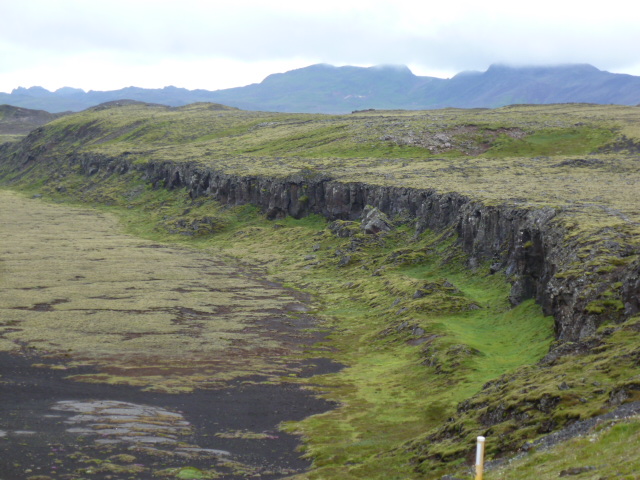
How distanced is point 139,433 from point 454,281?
47789 mm

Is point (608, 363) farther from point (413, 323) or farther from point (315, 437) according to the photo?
point (413, 323)

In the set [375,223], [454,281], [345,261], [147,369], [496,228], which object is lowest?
[147,369]

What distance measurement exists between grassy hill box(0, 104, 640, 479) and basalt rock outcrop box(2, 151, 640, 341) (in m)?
0.25

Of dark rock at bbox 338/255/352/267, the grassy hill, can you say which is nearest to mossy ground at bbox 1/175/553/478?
the grassy hill

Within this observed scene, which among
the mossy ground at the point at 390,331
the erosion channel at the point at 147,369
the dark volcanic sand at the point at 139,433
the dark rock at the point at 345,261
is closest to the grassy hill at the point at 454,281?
the mossy ground at the point at 390,331

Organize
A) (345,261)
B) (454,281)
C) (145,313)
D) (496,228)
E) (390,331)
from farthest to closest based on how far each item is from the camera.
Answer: (345,261)
(454,281)
(496,228)
(145,313)
(390,331)

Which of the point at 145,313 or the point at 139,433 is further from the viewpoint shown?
the point at 145,313

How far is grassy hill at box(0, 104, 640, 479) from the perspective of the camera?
3325cm

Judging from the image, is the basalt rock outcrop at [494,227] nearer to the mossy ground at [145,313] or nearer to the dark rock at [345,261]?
the dark rock at [345,261]

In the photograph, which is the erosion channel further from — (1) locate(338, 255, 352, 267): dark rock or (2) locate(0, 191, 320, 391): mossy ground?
(1) locate(338, 255, 352, 267): dark rock

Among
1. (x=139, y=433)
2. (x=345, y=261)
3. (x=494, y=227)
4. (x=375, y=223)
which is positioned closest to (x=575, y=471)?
(x=139, y=433)

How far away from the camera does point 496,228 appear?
7825 cm

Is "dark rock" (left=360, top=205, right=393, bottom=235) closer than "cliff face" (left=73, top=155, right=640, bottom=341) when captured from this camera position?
No

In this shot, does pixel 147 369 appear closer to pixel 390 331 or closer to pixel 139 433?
pixel 139 433
